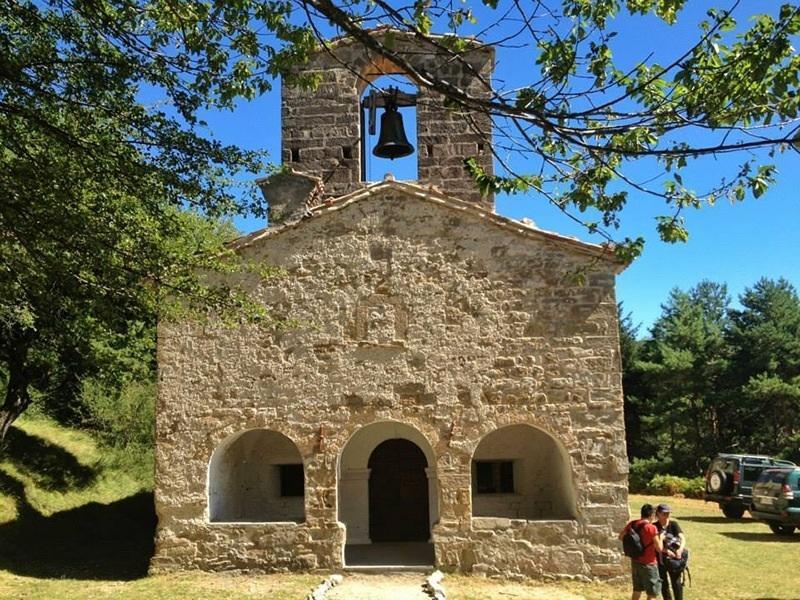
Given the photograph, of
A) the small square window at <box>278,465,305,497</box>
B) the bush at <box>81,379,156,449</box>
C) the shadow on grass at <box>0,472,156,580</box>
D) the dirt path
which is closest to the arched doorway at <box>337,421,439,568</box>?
the small square window at <box>278,465,305,497</box>

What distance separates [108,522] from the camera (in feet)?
52.9

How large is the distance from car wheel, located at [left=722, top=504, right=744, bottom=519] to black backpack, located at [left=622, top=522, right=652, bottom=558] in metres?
12.5

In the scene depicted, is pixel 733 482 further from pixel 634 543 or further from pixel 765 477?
pixel 634 543

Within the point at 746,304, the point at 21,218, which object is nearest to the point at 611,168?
the point at 21,218

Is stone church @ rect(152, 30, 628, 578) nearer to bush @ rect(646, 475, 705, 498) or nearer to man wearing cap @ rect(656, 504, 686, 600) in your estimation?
man wearing cap @ rect(656, 504, 686, 600)

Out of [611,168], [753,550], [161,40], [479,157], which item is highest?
[479,157]

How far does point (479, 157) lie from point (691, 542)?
8.43 metres

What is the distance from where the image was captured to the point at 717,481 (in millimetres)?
18922

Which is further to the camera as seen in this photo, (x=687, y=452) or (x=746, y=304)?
(x=746, y=304)

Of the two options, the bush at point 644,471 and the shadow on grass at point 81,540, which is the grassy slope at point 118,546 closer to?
the shadow on grass at point 81,540

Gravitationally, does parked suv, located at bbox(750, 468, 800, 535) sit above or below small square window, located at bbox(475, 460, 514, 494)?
below

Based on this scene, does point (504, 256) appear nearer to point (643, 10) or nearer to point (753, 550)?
point (643, 10)

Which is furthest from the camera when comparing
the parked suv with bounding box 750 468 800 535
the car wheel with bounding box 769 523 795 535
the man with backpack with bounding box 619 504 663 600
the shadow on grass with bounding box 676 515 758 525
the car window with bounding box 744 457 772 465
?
the car window with bounding box 744 457 772 465

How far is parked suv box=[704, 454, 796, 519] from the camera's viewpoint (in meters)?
18.2
